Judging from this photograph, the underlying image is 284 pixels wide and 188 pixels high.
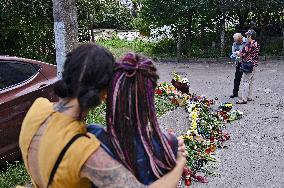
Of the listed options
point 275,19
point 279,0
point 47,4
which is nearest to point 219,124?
point 47,4

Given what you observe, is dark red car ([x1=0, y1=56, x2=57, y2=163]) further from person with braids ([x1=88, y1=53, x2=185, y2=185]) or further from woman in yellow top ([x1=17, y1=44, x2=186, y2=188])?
person with braids ([x1=88, y1=53, x2=185, y2=185])

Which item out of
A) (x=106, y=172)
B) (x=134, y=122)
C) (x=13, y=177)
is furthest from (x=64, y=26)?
(x=106, y=172)

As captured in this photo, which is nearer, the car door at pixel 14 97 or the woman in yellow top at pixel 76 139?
the woman in yellow top at pixel 76 139

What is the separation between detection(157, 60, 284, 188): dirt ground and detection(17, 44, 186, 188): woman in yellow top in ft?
13.5

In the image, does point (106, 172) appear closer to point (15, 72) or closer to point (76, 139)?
point (76, 139)

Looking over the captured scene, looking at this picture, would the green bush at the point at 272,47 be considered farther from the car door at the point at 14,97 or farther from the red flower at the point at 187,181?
the car door at the point at 14,97

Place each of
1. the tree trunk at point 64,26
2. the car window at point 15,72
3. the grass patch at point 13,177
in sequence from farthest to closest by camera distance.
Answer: the tree trunk at point 64,26 → the car window at point 15,72 → the grass patch at point 13,177

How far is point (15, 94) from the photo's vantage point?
20.4 feet

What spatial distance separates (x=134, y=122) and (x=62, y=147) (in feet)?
1.11

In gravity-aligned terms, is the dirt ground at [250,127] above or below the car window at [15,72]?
below

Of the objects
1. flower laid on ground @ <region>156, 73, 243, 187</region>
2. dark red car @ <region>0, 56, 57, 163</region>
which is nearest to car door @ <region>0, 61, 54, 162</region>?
dark red car @ <region>0, 56, 57, 163</region>

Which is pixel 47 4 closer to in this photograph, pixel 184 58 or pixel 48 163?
pixel 184 58

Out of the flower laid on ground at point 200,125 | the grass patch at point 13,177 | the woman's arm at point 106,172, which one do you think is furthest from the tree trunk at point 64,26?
the woman's arm at point 106,172

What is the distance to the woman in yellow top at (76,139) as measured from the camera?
202cm
